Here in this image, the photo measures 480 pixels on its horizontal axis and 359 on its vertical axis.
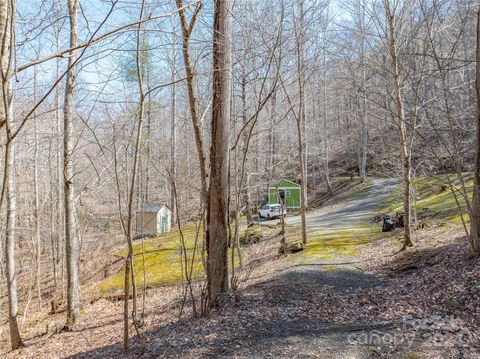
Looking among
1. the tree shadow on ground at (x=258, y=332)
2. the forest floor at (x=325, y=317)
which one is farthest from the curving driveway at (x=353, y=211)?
the tree shadow on ground at (x=258, y=332)

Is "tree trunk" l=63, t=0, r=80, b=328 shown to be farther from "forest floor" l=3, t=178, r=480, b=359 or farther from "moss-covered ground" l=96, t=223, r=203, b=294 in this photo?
"moss-covered ground" l=96, t=223, r=203, b=294

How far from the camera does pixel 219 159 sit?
17.9ft

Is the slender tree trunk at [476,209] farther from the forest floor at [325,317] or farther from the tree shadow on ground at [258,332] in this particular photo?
the tree shadow on ground at [258,332]

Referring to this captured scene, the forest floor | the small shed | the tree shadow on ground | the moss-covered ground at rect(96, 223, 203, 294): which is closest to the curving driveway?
the moss-covered ground at rect(96, 223, 203, 294)

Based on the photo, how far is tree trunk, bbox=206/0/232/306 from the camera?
17.3ft

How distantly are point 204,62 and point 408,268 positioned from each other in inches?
228

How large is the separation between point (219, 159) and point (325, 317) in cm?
268

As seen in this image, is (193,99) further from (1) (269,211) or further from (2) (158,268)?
(1) (269,211)

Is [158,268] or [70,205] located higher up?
[70,205]

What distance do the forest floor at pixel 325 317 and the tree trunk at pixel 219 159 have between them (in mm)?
457

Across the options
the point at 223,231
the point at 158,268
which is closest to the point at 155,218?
the point at 158,268

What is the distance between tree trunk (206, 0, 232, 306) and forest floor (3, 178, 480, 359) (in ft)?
1.50

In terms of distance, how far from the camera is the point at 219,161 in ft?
17.9

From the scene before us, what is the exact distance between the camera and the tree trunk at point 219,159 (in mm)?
5266
